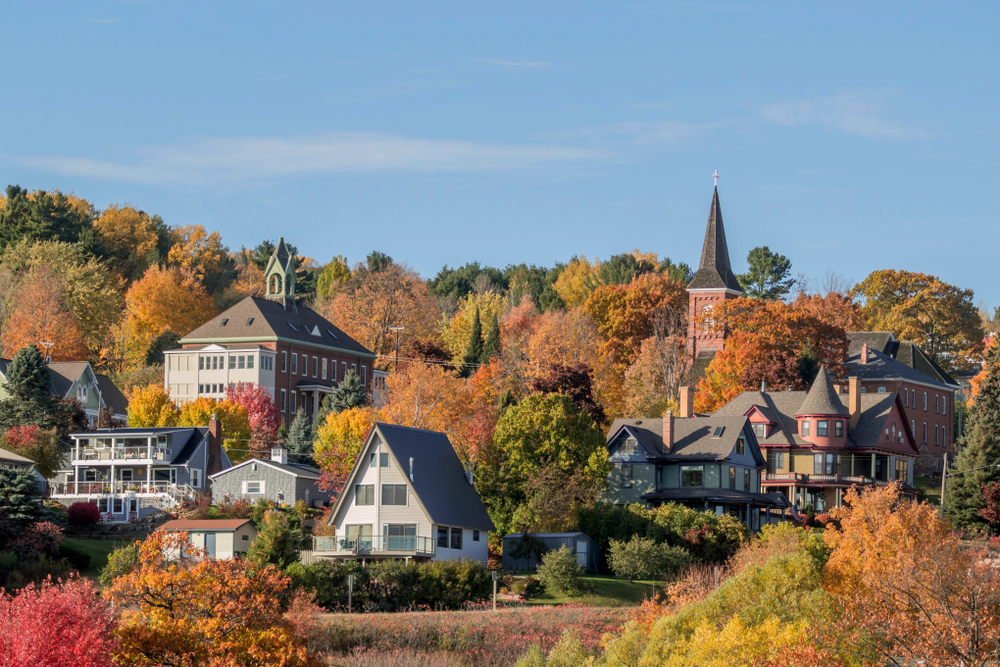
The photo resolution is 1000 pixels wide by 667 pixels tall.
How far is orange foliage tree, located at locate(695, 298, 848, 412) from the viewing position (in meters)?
94.1

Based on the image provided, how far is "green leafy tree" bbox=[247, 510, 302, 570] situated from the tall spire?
57276 millimetres

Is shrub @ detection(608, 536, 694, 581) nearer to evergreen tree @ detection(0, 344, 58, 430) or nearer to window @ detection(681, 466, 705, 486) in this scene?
window @ detection(681, 466, 705, 486)

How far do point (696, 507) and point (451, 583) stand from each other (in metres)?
20.1

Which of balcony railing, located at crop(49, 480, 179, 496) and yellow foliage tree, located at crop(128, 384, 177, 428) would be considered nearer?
balcony railing, located at crop(49, 480, 179, 496)

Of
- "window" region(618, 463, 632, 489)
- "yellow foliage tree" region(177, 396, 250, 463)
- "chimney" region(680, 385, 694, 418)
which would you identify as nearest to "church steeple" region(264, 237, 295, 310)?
"yellow foliage tree" region(177, 396, 250, 463)

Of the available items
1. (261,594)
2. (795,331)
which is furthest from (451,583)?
(795,331)

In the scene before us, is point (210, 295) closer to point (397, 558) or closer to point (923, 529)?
point (397, 558)

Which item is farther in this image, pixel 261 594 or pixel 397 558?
pixel 397 558

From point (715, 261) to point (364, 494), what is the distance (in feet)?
174

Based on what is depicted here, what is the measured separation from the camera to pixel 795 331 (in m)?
96.6

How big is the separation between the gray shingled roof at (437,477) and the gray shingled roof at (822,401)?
25111mm

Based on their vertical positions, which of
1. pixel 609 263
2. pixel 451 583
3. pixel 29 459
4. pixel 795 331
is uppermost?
pixel 609 263

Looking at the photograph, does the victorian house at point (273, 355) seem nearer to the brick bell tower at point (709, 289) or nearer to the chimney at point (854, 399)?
the brick bell tower at point (709, 289)

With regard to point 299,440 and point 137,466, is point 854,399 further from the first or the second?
point 137,466
